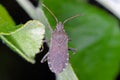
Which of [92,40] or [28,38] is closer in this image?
[28,38]

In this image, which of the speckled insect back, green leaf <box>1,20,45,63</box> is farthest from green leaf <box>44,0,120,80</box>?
green leaf <box>1,20,45,63</box>

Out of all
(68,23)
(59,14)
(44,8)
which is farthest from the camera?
(68,23)

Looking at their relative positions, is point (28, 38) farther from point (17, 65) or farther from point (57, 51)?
point (17, 65)

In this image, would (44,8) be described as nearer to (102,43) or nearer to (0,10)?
(0,10)

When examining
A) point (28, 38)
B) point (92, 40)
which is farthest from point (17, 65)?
point (28, 38)

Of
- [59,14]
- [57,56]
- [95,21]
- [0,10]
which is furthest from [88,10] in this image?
[0,10]

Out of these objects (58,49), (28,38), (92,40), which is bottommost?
(92,40)

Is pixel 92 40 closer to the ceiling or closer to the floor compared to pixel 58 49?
closer to the floor

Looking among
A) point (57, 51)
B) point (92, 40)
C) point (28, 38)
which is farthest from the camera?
point (92, 40)
